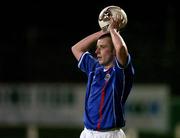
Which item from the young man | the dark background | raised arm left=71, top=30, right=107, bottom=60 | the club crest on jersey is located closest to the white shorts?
the young man

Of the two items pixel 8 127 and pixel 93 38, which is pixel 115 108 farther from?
pixel 8 127

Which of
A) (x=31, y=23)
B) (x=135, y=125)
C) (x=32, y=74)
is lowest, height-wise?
(x=135, y=125)

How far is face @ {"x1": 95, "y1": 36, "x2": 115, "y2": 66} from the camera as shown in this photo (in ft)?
17.8

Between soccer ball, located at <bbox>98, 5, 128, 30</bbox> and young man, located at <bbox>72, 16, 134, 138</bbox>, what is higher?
soccer ball, located at <bbox>98, 5, 128, 30</bbox>

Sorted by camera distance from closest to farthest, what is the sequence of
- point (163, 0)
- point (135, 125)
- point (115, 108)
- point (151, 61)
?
point (115, 108)
point (135, 125)
point (151, 61)
point (163, 0)

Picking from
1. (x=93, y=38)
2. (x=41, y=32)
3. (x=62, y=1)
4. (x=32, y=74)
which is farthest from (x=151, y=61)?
(x=93, y=38)

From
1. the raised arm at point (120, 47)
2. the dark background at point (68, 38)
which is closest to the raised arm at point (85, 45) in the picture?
the raised arm at point (120, 47)

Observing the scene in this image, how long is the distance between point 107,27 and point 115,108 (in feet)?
2.10

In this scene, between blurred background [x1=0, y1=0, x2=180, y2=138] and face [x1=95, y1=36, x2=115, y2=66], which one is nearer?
face [x1=95, y1=36, x2=115, y2=66]

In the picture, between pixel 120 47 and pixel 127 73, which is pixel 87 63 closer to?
pixel 127 73

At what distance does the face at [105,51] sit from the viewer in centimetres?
543

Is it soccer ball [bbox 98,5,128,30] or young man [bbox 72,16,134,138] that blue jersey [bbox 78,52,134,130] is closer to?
young man [bbox 72,16,134,138]

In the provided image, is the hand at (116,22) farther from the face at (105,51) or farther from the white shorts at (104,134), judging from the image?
the white shorts at (104,134)

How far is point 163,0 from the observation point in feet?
63.4
